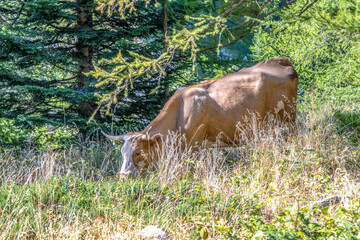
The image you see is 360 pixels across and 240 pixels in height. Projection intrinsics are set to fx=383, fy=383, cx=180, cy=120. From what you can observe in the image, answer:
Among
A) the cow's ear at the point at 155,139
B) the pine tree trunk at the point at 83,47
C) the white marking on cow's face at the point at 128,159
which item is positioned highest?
the pine tree trunk at the point at 83,47

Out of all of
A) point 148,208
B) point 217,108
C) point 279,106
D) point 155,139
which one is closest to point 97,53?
point 217,108

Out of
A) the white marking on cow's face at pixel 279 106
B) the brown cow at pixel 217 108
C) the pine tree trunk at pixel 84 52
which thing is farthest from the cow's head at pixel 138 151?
the pine tree trunk at pixel 84 52

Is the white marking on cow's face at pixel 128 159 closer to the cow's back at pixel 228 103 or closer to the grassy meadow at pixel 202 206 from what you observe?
the cow's back at pixel 228 103

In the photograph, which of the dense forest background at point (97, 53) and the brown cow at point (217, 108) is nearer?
the brown cow at point (217, 108)

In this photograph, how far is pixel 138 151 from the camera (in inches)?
281

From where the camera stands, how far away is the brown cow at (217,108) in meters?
7.22

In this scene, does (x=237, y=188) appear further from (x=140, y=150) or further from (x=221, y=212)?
(x=140, y=150)

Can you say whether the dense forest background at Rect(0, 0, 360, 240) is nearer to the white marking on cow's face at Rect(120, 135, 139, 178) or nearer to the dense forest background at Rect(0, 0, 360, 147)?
the dense forest background at Rect(0, 0, 360, 147)

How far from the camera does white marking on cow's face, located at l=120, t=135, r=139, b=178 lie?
6.87m

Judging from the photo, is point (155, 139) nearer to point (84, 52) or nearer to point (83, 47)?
point (84, 52)

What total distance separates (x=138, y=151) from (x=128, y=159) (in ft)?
0.81

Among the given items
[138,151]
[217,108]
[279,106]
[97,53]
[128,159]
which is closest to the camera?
[128,159]

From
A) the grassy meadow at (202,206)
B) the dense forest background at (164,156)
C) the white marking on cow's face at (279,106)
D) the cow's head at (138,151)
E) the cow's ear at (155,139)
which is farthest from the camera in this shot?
the white marking on cow's face at (279,106)

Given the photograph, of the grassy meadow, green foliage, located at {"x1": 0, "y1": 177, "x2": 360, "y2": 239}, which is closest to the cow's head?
the grassy meadow
